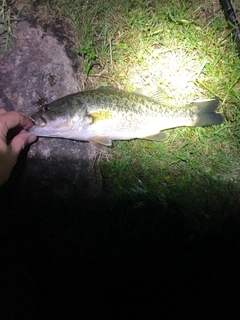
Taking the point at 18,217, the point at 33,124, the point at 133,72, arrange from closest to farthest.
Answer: the point at 33,124 < the point at 18,217 < the point at 133,72

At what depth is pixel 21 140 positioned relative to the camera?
3.00m

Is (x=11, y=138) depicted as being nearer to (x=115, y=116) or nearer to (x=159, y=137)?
(x=115, y=116)

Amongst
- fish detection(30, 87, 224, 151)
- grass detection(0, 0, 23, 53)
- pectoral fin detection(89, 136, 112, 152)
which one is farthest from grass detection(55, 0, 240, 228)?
grass detection(0, 0, 23, 53)

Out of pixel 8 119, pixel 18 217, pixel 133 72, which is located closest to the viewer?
pixel 8 119

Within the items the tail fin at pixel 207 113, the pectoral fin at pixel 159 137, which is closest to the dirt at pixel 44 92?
the pectoral fin at pixel 159 137

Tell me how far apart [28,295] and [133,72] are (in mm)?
3222

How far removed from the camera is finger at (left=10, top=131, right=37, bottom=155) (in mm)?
2910

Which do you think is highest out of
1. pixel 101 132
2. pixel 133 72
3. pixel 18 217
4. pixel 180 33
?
pixel 180 33

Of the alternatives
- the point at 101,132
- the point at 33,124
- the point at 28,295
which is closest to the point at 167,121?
the point at 101,132

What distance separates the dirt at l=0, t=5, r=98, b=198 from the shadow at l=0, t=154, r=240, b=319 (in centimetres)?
4

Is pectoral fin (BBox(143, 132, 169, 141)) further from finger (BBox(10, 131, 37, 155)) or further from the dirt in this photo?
finger (BBox(10, 131, 37, 155))

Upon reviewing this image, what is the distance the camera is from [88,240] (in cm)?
342

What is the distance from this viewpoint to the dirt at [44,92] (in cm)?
338

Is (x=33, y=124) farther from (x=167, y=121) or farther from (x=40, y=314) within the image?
(x=40, y=314)
